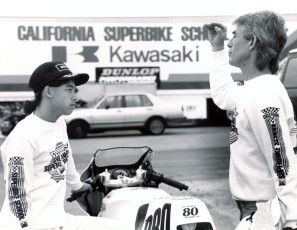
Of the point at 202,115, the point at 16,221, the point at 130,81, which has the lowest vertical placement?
the point at 16,221

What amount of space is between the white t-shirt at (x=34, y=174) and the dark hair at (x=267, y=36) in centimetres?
96

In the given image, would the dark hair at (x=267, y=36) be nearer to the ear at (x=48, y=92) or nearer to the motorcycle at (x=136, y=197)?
the motorcycle at (x=136, y=197)

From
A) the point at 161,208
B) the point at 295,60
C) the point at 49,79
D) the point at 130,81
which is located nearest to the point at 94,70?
the point at 130,81

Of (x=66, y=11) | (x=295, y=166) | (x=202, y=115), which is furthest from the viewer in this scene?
(x=202, y=115)

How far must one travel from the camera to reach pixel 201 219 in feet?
6.20

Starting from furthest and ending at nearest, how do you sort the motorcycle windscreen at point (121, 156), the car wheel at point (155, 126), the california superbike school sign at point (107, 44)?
1. the car wheel at point (155, 126)
2. the california superbike school sign at point (107, 44)
3. the motorcycle windscreen at point (121, 156)

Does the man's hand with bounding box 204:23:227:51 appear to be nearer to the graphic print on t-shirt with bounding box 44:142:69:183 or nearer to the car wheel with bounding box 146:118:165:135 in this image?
the graphic print on t-shirt with bounding box 44:142:69:183

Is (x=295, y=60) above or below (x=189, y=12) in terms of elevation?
below

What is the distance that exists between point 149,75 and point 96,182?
1241 millimetres

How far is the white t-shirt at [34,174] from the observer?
6.74ft

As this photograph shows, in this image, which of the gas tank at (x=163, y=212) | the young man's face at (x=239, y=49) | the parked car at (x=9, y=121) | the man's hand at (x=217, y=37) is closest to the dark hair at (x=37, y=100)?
the gas tank at (x=163, y=212)

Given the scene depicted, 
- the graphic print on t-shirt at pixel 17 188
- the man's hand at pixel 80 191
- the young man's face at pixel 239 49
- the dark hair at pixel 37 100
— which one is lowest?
the man's hand at pixel 80 191

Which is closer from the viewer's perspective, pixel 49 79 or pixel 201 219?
pixel 201 219

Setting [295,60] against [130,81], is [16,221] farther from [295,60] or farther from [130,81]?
[295,60]
